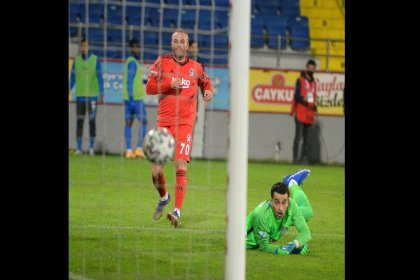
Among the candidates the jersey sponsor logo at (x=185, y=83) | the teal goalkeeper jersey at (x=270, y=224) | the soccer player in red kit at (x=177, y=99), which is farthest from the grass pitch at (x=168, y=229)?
the jersey sponsor logo at (x=185, y=83)

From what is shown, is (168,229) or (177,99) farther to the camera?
(177,99)

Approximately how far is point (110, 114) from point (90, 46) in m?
1.21

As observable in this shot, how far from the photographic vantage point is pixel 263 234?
6.80 meters

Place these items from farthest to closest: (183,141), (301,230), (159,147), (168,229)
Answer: (183,141) → (168,229) → (301,230) → (159,147)

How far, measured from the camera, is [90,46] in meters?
12.8

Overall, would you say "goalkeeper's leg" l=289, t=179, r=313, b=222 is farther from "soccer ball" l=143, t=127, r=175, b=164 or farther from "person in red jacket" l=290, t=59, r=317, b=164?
"person in red jacket" l=290, t=59, r=317, b=164

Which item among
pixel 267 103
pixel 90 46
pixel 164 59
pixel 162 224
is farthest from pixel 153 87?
pixel 267 103

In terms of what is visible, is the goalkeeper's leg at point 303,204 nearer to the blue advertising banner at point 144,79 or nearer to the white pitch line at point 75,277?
the white pitch line at point 75,277

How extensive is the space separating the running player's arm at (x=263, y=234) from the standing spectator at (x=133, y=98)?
524cm

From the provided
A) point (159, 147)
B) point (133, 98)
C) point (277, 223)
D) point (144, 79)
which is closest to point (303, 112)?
point (144, 79)

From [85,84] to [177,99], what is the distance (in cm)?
408

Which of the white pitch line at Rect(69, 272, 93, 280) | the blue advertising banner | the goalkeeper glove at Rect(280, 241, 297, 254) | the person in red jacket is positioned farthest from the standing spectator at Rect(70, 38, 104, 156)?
the white pitch line at Rect(69, 272, 93, 280)

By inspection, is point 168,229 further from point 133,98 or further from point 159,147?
point 133,98

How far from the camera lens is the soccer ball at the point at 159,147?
221 inches
